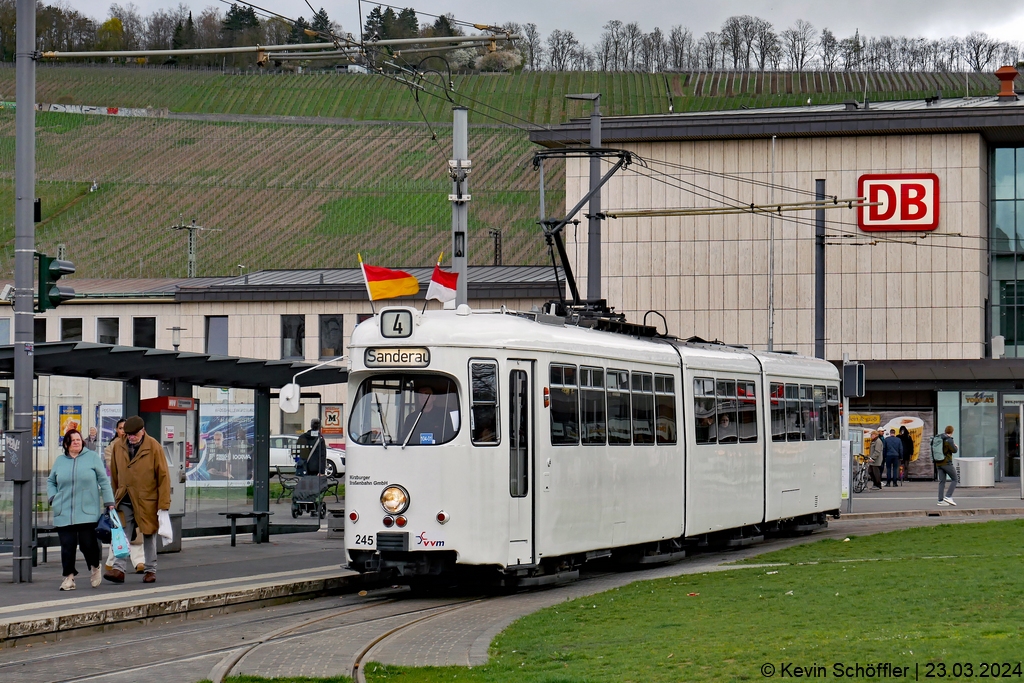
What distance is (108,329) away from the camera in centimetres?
5500

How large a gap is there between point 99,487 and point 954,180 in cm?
3780

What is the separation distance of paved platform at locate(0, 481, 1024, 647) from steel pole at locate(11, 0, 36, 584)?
2.08 feet

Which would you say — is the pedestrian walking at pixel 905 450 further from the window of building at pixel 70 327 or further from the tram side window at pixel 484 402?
the tram side window at pixel 484 402

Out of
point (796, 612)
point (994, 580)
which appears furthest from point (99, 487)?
point (994, 580)

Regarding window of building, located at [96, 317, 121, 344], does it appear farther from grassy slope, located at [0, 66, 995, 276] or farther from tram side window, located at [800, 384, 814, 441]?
tram side window, located at [800, 384, 814, 441]

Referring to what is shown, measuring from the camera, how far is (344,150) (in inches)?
4163

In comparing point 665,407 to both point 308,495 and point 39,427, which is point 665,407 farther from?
point 308,495

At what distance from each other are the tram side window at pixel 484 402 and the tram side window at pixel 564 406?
0.98 meters

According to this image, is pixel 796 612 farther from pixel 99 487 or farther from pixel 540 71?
pixel 540 71

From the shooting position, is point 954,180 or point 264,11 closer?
point 264,11

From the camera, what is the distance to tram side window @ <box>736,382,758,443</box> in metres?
22.5

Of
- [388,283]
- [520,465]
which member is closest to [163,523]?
[388,283]

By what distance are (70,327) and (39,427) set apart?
3673 cm

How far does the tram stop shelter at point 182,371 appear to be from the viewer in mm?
17016
